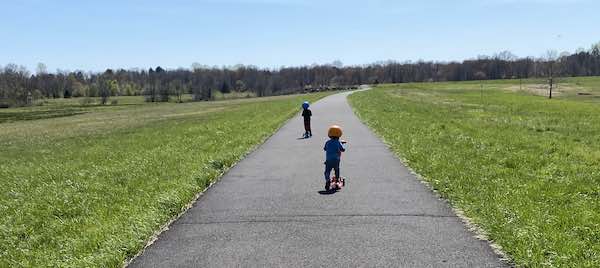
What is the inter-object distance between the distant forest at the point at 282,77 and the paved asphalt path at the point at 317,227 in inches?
4912

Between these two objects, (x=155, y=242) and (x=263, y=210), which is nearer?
(x=155, y=242)

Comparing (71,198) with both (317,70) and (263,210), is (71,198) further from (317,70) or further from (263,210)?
(317,70)

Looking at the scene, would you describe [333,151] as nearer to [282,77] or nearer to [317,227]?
[317,227]

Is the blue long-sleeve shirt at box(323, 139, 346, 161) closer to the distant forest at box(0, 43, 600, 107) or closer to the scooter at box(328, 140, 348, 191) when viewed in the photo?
the scooter at box(328, 140, 348, 191)

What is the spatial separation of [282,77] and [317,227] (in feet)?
551

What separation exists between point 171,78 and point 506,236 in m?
187

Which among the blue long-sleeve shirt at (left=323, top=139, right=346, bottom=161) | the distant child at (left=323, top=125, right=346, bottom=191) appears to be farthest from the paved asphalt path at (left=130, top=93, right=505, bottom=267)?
the blue long-sleeve shirt at (left=323, top=139, right=346, bottom=161)

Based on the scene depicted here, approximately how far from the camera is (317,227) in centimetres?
656

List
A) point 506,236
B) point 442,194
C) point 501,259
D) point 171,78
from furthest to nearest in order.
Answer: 1. point 171,78
2. point 442,194
3. point 506,236
4. point 501,259

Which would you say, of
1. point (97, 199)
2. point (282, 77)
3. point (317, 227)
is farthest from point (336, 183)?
point (282, 77)

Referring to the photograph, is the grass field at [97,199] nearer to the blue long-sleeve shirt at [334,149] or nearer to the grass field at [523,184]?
the blue long-sleeve shirt at [334,149]

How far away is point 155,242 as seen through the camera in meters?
6.21

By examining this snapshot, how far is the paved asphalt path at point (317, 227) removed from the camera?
540 centimetres

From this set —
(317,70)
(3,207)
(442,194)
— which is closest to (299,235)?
(442,194)
